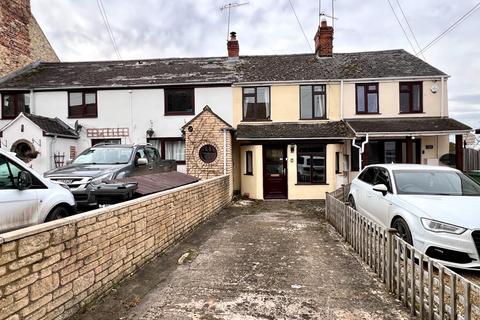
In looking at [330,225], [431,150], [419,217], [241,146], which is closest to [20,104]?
[241,146]

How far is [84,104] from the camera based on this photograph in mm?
17547

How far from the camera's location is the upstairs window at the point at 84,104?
57.6ft

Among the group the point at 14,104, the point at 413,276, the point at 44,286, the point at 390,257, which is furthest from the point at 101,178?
the point at 14,104

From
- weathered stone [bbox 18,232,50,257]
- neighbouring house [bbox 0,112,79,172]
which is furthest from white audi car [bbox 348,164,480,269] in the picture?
neighbouring house [bbox 0,112,79,172]

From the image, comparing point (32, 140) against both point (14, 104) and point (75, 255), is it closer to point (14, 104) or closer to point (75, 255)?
point (14, 104)

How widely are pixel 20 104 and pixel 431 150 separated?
2111 centimetres

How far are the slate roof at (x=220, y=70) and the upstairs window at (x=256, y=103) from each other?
22.3 inches

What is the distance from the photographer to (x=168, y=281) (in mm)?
4941

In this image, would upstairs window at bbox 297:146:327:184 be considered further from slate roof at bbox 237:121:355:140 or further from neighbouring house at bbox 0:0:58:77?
neighbouring house at bbox 0:0:58:77

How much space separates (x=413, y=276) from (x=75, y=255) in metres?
3.96

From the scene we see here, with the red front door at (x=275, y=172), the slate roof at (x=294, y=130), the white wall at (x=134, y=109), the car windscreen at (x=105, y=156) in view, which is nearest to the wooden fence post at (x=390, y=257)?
the car windscreen at (x=105, y=156)

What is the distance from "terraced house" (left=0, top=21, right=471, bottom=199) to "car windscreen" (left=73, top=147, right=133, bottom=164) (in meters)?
6.47

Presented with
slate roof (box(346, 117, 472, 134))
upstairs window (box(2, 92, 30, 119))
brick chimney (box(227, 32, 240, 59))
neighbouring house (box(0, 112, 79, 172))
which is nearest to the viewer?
neighbouring house (box(0, 112, 79, 172))

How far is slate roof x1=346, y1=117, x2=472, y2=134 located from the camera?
597 inches
